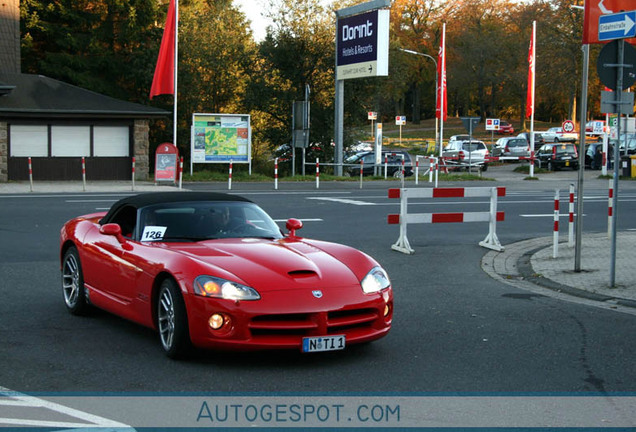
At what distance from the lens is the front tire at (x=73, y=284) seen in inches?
331

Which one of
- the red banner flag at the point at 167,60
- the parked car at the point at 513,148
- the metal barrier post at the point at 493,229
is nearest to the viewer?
the metal barrier post at the point at 493,229

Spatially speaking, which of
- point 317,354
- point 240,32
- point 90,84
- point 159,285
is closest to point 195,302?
point 159,285

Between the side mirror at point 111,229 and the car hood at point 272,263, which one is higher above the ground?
the side mirror at point 111,229

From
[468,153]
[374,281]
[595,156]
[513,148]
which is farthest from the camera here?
[513,148]

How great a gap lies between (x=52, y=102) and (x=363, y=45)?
13.6 m

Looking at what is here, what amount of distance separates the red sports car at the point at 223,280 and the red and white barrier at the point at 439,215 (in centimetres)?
589

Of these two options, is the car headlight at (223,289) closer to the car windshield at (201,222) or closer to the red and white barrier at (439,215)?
the car windshield at (201,222)

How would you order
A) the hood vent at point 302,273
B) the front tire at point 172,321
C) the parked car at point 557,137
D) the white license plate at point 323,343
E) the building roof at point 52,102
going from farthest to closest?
1. the parked car at point 557,137
2. the building roof at point 52,102
3. the hood vent at point 302,273
4. the front tire at point 172,321
5. the white license plate at point 323,343

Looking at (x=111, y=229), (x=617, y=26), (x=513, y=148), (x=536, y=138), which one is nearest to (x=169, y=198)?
(x=111, y=229)

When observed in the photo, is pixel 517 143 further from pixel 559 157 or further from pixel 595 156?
pixel 559 157

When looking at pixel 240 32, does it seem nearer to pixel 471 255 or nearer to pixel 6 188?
pixel 6 188

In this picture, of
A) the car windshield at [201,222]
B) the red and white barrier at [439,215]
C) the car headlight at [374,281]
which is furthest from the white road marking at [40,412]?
the red and white barrier at [439,215]

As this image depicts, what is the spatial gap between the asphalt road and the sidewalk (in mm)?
501

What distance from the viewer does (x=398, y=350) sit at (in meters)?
7.23
